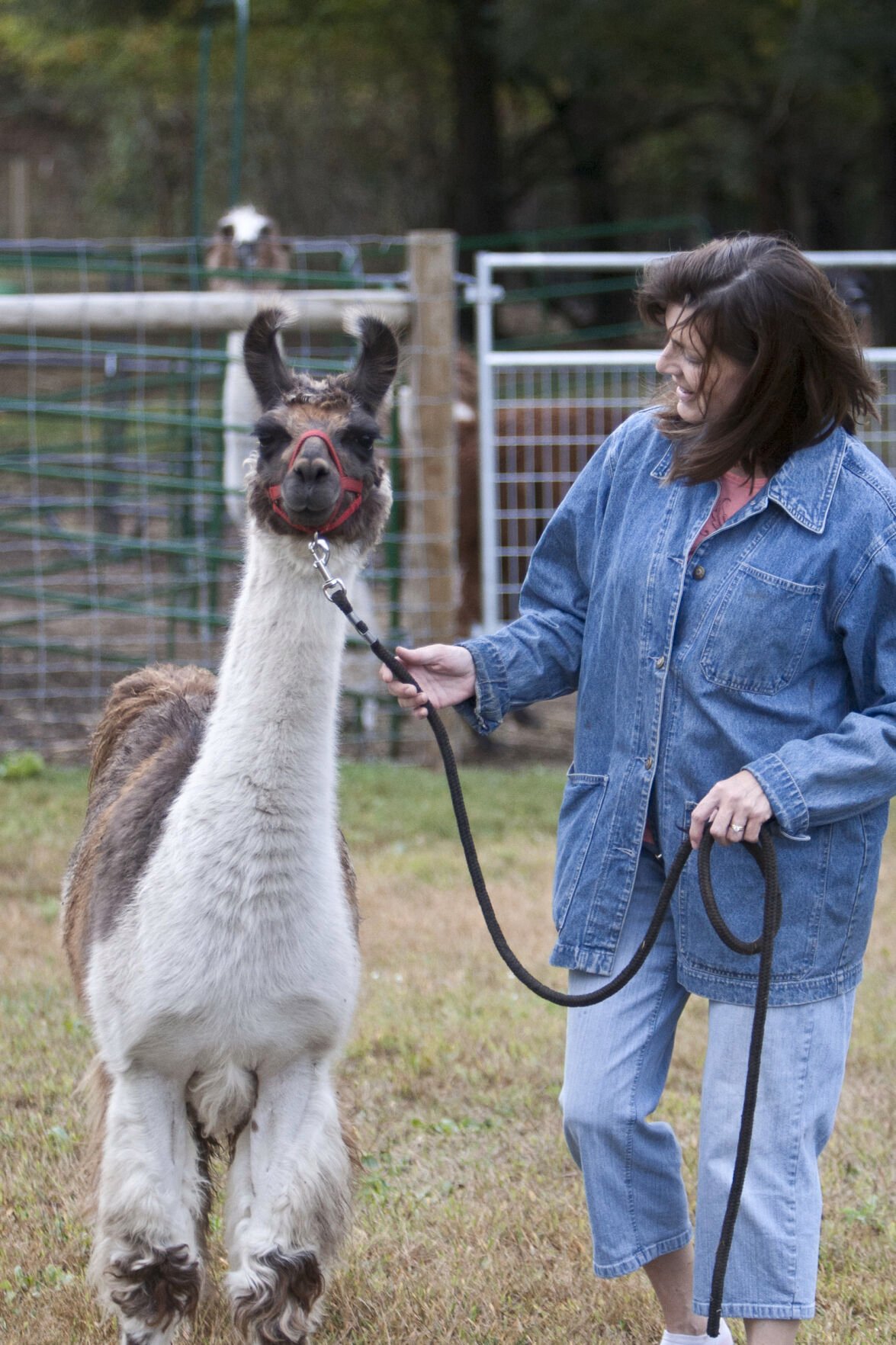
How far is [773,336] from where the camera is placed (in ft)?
7.50

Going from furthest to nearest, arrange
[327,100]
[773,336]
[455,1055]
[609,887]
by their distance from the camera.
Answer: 1. [327,100]
2. [455,1055]
3. [609,887]
4. [773,336]

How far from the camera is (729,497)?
244 cm

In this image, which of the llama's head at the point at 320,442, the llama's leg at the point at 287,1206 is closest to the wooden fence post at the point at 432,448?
the llama's head at the point at 320,442

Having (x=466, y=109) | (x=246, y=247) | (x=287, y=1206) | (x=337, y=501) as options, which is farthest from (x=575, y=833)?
(x=466, y=109)

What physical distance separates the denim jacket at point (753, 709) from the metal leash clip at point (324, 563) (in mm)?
456

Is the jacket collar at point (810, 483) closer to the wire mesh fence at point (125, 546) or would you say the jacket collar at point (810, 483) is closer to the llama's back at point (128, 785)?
the llama's back at point (128, 785)

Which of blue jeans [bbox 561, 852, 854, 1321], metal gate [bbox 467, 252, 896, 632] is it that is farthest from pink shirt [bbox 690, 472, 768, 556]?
metal gate [bbox 467, 252, 896, 632]

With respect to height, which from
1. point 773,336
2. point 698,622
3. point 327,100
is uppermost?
point 327,100

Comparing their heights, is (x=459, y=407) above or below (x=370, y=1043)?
above

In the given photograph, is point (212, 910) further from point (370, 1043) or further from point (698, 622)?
point (370, 1043)

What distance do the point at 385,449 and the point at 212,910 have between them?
16.7 feet

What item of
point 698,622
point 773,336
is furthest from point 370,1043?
point 773,336

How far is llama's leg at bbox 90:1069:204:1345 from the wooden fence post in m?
4.65

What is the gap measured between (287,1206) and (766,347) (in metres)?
1.60
